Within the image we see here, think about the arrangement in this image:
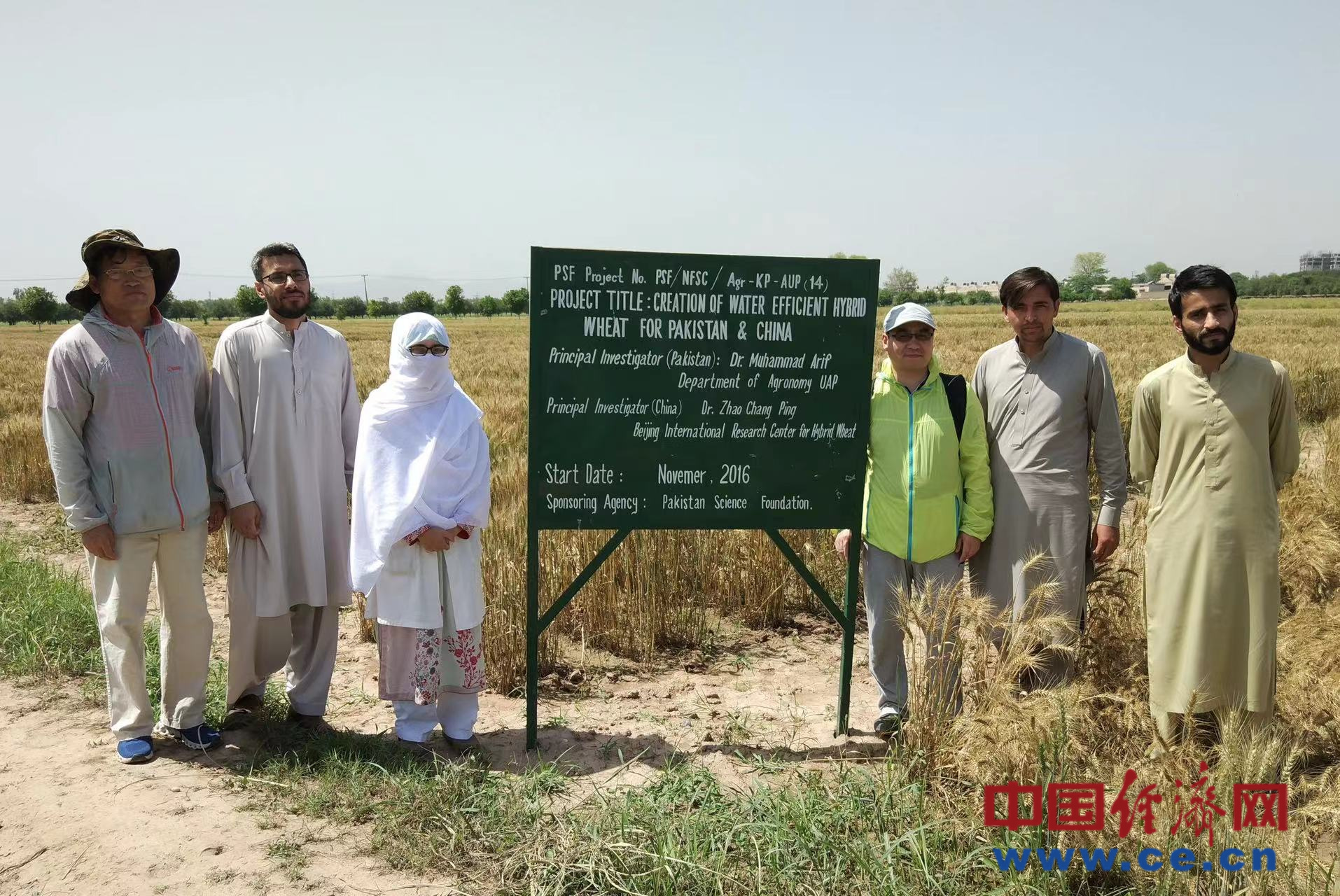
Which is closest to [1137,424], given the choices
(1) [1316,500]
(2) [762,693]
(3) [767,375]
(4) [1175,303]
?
(4) [1175,303]

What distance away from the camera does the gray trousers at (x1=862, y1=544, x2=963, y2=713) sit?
11.9ft

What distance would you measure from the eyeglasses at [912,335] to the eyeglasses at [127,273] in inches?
126

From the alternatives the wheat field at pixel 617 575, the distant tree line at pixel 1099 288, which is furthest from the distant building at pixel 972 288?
Answer: the wheat field at pixel 617 575

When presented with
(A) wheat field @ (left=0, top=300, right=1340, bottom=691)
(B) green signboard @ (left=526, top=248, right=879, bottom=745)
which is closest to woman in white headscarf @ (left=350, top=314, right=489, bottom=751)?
(B) green signboard @ (left=526, top=248, right=879, bottom=745)

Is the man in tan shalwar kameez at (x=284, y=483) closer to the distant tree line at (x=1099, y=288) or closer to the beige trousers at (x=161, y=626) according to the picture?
the beige trousers at (x=161, y=626)

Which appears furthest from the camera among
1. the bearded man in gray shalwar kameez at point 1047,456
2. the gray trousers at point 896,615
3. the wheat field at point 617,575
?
the wheat field at point 617,575

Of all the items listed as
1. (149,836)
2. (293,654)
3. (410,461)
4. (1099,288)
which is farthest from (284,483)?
Answer: (1099,288)

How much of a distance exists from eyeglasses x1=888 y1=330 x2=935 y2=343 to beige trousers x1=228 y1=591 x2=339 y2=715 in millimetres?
2959

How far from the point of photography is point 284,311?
13.3ft

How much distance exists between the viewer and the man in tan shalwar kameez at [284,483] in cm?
405

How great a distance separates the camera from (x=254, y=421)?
160 inches

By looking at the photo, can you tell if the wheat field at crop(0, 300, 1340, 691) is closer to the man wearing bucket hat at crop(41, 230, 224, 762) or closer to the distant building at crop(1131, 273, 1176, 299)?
the man wearing bucket hat at crop(41, 230, 224, 762)

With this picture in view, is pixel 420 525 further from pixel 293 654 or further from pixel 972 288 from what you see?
pixel 972 288

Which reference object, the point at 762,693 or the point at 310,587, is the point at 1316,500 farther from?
the point at 310,587
